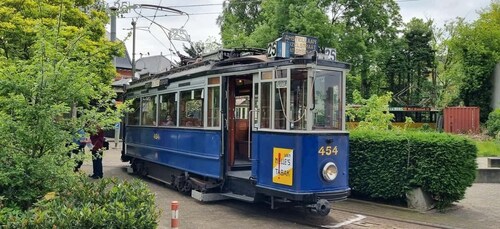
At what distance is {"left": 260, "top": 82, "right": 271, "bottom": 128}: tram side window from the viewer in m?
8.59

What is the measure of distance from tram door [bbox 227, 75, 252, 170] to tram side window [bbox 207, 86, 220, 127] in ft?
0.95

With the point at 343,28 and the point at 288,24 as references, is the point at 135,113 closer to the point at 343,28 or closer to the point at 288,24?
the point at 288,24

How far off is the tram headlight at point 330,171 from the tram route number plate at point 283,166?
581 millimetres

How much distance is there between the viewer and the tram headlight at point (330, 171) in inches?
320

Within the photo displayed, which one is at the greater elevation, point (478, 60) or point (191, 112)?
point (478, 60)

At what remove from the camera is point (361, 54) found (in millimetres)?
33938

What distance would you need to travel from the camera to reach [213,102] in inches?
393

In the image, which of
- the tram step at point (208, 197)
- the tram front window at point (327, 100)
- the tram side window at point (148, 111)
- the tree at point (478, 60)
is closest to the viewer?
the tram front window at point (327, 100)

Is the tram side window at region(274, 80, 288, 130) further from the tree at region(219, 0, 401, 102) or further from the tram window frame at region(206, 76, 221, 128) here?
the tree at region(219, 0, 401, 102)

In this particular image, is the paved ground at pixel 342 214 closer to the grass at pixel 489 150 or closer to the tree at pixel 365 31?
the grass at pixel 489 150

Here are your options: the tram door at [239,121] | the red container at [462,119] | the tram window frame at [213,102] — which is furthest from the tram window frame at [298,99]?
the red container at [462,119]

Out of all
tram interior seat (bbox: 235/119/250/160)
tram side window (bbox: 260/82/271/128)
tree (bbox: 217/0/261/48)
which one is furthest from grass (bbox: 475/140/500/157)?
tree (bbox: 217/0/261/48)

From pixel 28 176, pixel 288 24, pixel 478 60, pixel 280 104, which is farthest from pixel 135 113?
pixel 478 60

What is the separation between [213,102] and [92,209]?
524 centimetres
